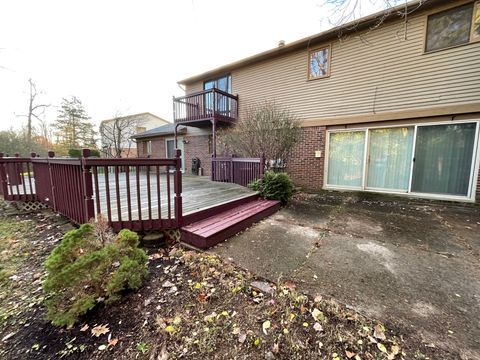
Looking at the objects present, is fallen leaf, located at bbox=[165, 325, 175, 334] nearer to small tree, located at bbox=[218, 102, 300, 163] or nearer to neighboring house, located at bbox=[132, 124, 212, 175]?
small tree, located at bbox=[218, 102, 300, 163]

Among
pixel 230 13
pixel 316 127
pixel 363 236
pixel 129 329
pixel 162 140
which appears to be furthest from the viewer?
pixel 162 140

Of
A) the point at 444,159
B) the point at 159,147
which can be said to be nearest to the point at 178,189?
the point at 444,159

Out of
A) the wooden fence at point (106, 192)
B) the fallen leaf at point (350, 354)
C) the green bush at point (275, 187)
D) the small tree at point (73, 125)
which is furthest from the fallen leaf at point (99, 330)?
the small tree at point (73, 125)

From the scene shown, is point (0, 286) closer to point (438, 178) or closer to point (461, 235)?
point (461, 235)

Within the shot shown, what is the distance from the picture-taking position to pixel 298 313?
1.80 meters

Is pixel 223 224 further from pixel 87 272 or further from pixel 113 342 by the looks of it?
pixel 113 342

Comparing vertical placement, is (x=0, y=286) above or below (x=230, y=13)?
below

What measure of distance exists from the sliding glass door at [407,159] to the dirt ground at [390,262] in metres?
1.04

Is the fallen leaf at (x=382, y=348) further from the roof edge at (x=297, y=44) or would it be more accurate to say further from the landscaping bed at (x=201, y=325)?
the roof edge at (x=297, y=44)

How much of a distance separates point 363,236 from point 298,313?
231 centimetres

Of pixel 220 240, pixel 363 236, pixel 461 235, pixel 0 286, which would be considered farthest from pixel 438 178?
pixel 0 286

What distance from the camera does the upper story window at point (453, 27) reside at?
197 inches

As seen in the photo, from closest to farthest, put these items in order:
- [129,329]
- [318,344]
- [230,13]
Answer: [318,344]
[129,329]
[230,13]

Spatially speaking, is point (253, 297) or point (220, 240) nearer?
point (253, 297)
